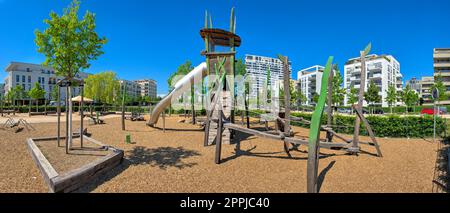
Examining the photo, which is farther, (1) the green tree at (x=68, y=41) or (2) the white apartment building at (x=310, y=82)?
(2) the white apartment building at (x=310, y=82)

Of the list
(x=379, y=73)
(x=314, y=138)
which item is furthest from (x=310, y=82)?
(x=314, y=138)

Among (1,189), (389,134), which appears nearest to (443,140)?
(389,134)

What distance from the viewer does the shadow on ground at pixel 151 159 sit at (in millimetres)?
4818

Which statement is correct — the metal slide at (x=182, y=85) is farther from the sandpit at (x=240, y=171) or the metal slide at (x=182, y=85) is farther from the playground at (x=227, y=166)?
the sandpit at (x=240, y=171)

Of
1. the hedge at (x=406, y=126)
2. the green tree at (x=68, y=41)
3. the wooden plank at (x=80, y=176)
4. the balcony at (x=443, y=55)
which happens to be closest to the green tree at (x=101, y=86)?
the green tree at (x=68, y=41)

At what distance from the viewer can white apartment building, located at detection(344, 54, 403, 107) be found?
210 feet

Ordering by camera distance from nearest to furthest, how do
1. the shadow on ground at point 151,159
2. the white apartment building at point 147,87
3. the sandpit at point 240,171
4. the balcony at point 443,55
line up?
the sandpit at point 240,171
the shadow on ground at point 151,159
the balcony at point 443,55
the white apartment building at point 147,87

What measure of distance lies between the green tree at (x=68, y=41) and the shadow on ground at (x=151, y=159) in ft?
9.31

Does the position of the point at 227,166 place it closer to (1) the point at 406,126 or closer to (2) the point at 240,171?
(2) the point at 240,171

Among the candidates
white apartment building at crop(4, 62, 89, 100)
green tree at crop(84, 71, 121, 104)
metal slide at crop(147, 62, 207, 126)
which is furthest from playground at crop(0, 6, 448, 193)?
white apartment building at crop(4, 62, 89, 100)
